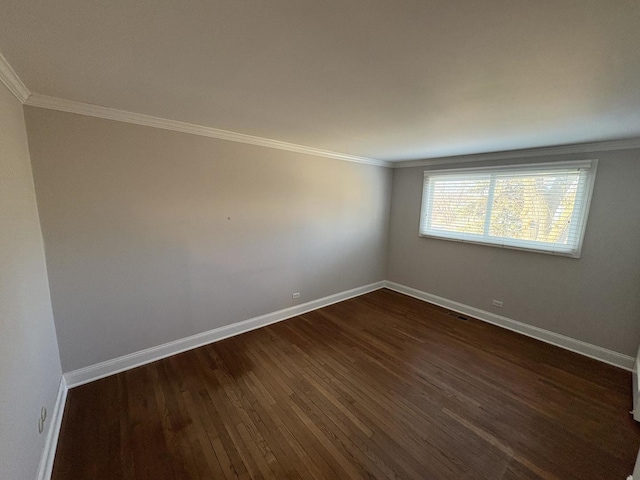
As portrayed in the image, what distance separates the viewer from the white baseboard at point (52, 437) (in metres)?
1.42

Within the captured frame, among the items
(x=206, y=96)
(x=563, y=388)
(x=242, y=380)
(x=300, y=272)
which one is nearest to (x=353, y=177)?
(x=300, y=272)

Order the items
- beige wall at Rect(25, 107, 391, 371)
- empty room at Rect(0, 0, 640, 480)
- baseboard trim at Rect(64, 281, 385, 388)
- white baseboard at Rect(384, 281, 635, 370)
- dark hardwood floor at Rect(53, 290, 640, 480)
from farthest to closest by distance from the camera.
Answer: white baseboard at Rect(384, 281, 635, 370)
baseboard trim at Rect(64, 281, 385, 388)
beige wall at Rect(25, 107, 391, 371)
dark hardwood floor at Rect(53, 290, 640, 480)
empty room at Rect(0, 0, 640, 480)

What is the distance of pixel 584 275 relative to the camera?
278cm

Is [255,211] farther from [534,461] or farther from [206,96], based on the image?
[534,461]

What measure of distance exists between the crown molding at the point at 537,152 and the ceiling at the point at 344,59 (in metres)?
0.45

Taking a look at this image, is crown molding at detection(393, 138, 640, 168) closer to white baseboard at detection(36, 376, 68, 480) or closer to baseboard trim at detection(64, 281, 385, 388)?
baseboard trim at detection(64, 281, 385, 388)

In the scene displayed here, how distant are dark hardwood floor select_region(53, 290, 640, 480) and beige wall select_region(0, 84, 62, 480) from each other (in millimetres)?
442

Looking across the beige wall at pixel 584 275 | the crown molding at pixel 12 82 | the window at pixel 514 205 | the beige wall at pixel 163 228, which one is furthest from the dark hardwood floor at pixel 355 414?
the crown molding at pixel 12 82

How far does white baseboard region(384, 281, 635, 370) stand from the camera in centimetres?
263

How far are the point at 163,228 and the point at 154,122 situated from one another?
980 mm

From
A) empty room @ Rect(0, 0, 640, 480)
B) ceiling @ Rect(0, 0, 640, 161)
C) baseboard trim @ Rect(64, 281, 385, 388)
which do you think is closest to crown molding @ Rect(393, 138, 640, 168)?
empty room @ Rect(0, 0, 640, 480)

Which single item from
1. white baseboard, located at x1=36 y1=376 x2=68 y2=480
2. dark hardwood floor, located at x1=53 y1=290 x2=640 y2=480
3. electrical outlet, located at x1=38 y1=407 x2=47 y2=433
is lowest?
dark hardwood floor, located at x1=53 y1=290 x2=640 y2=480

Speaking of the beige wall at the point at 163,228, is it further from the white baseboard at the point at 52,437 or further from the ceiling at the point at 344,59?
the ceiling at the point at 344,59

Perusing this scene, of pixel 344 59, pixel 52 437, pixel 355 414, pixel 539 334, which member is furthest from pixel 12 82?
pixel 539 334
